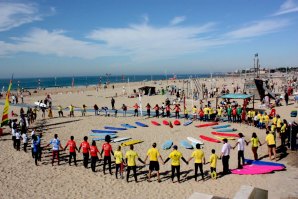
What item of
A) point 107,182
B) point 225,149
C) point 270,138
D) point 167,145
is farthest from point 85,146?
point 270,138

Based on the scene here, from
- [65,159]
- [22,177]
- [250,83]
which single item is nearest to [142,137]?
[65,159]

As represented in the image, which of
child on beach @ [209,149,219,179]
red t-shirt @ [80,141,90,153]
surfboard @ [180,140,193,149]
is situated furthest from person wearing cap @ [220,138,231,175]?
red t-shirt @ [80,141,90,153]

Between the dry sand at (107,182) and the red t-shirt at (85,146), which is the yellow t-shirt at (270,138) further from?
the red t-shirt at (85,146)

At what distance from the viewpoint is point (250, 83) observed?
3428 centimetres

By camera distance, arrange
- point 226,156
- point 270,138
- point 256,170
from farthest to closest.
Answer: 1. point 270,138
2. point 256,170
3. point 226,156

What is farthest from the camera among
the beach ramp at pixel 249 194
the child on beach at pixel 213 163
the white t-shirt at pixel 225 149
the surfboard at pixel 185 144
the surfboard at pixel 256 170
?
the surfboard at pixel 185 144

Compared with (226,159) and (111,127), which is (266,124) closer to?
(226,159)

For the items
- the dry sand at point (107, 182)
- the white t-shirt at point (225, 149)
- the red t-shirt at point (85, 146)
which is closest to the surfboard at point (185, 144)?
the dry sand at point (107, 182)

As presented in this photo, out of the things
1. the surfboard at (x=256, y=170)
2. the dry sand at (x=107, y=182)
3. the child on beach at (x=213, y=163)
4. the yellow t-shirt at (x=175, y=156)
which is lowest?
the dry sand at (x=107, y=182)

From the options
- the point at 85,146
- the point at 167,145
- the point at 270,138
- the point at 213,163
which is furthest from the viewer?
A: the point at 167,145

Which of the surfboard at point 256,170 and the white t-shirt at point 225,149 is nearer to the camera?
the white t-shirt at point 225,149

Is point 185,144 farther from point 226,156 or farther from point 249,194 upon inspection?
point 249,194

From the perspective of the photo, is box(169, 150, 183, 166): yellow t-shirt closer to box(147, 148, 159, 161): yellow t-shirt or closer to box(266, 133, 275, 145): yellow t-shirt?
box(147, 148, 159, 161): yellow t-shirt

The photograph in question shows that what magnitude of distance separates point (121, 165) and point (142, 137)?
7.44 m
